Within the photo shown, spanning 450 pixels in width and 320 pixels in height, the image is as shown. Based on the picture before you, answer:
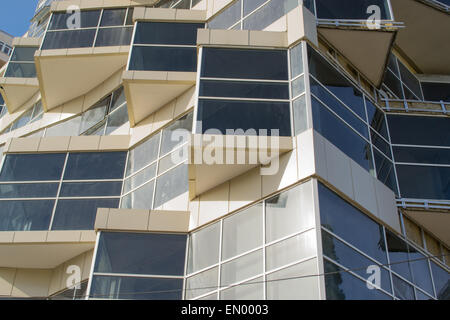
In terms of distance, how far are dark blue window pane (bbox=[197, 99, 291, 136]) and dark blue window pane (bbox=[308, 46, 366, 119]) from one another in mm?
1443

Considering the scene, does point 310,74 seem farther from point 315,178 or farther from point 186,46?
point 186,46

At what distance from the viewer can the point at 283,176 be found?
1202 cm

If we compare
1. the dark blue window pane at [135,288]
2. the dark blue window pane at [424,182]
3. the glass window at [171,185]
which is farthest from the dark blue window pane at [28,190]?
the dark blue window pane at [424,182]

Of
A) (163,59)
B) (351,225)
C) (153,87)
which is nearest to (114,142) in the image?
(153,87)

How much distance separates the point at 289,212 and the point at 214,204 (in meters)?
2.41

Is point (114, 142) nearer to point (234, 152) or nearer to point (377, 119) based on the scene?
point (234, 152)

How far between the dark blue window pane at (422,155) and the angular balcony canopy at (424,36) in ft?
19.9

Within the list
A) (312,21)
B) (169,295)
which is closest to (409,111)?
(312,21)

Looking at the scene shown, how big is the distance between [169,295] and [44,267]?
18.8 ft

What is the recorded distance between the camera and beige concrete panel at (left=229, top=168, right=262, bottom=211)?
40.8ft

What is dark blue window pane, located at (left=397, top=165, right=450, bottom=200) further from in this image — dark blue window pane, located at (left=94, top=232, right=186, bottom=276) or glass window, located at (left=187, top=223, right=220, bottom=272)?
dark blue window pane, located at (left=94, top=232, right=186, bottom=276)

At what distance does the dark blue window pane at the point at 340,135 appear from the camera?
1278cm

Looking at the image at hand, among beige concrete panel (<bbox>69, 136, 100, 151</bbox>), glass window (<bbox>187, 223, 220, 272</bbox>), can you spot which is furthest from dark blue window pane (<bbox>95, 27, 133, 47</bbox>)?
glass window (<bbox>187, 223, 220, 272</bbox>)

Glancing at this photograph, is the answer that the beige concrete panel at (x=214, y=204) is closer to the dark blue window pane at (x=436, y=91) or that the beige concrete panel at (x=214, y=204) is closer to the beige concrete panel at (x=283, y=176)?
the beige concrete panel at (x=283, y=176)
